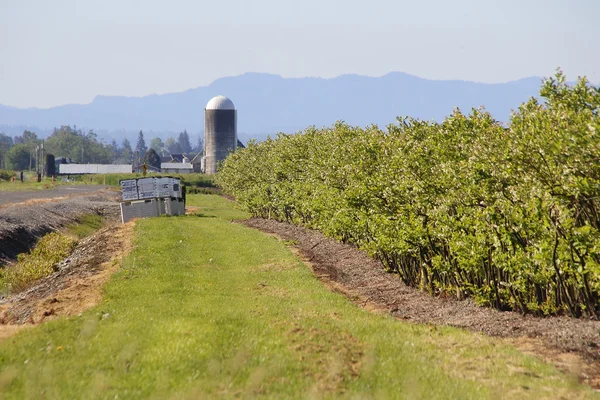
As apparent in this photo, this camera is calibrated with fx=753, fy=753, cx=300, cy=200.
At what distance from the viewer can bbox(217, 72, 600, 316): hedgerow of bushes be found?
15906 millimetres

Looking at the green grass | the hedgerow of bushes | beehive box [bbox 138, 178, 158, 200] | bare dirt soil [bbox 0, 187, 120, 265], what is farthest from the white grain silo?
the green grass

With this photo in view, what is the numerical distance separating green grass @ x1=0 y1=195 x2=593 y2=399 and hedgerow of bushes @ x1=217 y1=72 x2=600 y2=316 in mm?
2547

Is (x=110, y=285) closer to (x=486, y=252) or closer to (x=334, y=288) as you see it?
(x=334, y=288)

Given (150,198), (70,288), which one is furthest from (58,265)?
(150,198)

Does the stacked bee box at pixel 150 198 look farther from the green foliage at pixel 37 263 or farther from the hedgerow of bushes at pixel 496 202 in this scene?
the hedgerow of bushes at pixel 496 202

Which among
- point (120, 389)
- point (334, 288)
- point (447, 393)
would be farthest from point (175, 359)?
point (334, 288)

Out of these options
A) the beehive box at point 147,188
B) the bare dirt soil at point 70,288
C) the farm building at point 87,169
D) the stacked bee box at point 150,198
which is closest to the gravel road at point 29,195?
the stacked bee box at point 150,198

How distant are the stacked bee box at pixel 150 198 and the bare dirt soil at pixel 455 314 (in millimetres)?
23301

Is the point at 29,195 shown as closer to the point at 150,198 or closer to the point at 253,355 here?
the point at 150,198

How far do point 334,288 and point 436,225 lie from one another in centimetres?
615

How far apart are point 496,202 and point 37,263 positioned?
2320 cm

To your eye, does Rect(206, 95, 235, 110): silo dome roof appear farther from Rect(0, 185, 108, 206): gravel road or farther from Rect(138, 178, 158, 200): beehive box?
Rect(138, 178, 158, 200): beehive box

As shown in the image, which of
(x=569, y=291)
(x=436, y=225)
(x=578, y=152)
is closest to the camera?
(x=578, y=152)

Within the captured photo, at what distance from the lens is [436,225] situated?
2153cm
